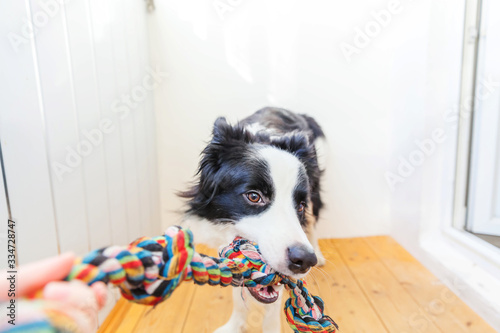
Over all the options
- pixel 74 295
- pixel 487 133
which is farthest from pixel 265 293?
pixel 487 133

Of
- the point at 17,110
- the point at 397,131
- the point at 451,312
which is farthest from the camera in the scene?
the point at 397,131

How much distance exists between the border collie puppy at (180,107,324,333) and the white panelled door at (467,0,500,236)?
2.74 feet

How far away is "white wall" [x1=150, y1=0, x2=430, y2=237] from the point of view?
1728mm

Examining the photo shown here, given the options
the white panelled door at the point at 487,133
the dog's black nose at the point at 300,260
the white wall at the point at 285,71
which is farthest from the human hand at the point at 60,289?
the white panelled door at the point at 487,133

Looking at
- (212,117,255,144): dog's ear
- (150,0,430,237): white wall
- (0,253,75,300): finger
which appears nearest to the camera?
(0,253,75,300): finger

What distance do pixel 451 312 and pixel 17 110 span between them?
4.99 feet

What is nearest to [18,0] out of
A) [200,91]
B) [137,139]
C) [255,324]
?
[137,139]

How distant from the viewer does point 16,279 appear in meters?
0.33

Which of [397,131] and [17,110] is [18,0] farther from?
[397,131]

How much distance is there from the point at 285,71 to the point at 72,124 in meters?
1.19

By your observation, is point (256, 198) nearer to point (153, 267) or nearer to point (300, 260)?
point (300, 260)

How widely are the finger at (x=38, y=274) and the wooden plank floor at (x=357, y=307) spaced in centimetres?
68

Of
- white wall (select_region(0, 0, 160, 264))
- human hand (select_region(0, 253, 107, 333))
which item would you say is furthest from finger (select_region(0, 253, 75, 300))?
white wall (select_region(0, 0, 160, 264))

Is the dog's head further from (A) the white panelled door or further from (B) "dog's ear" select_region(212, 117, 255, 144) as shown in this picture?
(A) the white panelled door
